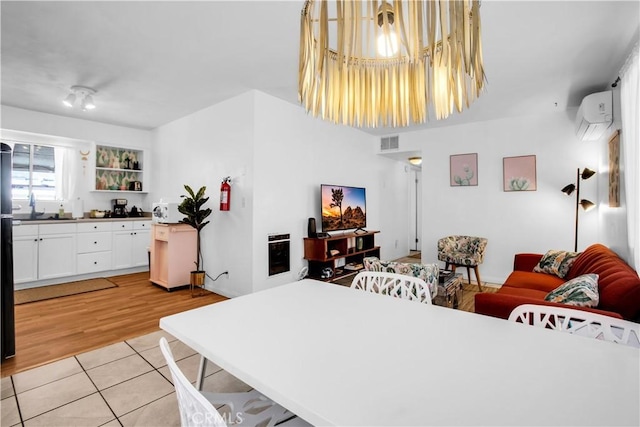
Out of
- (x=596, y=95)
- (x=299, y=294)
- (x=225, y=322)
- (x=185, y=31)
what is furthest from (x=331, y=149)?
(x=225, y=322)

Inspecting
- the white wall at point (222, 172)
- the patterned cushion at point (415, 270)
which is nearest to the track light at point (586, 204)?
the patterned cushion at point (415, 270)

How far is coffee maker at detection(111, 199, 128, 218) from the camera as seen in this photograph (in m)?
5.36

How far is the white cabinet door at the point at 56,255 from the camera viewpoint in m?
4.31

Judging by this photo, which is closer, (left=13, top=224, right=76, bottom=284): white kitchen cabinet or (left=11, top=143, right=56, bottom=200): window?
(left=13, top=224, right=76, bottom=284): white kitchen cabinet

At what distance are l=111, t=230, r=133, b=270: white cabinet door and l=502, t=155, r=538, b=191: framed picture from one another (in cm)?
615

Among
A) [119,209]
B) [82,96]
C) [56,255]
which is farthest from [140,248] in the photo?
[82,96]

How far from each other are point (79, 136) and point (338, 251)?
4.50 m

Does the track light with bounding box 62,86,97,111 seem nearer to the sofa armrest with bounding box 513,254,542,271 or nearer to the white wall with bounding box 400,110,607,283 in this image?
the white wall with bounding box 400,110,607,283

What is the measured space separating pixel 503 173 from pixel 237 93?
405 centimetres

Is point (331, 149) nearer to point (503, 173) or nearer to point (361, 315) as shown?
point (503, 173)

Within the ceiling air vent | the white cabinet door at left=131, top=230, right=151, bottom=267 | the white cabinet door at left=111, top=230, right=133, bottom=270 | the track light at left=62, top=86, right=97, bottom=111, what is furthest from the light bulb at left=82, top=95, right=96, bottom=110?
the ceiling air vent

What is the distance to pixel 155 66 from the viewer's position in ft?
10.2

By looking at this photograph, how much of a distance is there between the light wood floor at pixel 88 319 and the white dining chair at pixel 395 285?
7.23ft

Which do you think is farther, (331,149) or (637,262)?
(331,149)
